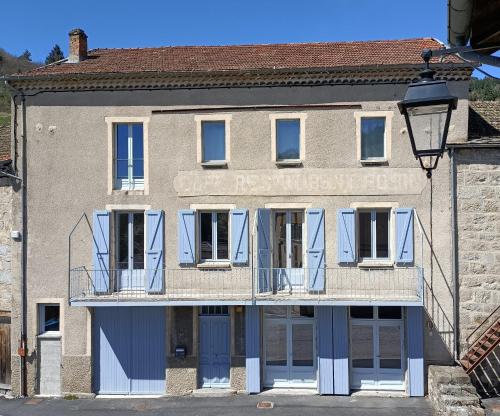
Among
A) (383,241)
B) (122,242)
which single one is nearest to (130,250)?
(122,242)

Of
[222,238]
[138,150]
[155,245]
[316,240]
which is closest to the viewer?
[316,240]

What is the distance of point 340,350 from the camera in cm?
1269

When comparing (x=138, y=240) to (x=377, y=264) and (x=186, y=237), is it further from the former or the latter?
(x=377, y=264)

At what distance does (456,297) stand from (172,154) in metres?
8.57

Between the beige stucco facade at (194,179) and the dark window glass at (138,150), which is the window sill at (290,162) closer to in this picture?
the beige stucco facade at (194,179)

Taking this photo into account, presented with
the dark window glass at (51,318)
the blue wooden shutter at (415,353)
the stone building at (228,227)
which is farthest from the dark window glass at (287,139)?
the dark window glass at (51,318)

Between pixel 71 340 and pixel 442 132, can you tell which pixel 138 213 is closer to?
pixel 71 340

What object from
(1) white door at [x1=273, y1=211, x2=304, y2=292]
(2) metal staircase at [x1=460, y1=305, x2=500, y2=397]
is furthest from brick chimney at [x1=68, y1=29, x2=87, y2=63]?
(2) metal staircase at [x1=460, y1=305, x2=500, y2=397]

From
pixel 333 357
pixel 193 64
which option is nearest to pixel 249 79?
pixel 193 64

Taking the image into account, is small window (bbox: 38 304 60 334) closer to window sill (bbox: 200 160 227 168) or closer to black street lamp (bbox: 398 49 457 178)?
window sill (bbox: 200 160 227 168)

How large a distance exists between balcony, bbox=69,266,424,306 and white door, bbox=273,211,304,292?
0.11 ft

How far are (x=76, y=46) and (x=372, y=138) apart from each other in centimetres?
929

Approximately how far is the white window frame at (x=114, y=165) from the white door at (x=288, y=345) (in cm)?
492

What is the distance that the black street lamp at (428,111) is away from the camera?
4.01 metres
